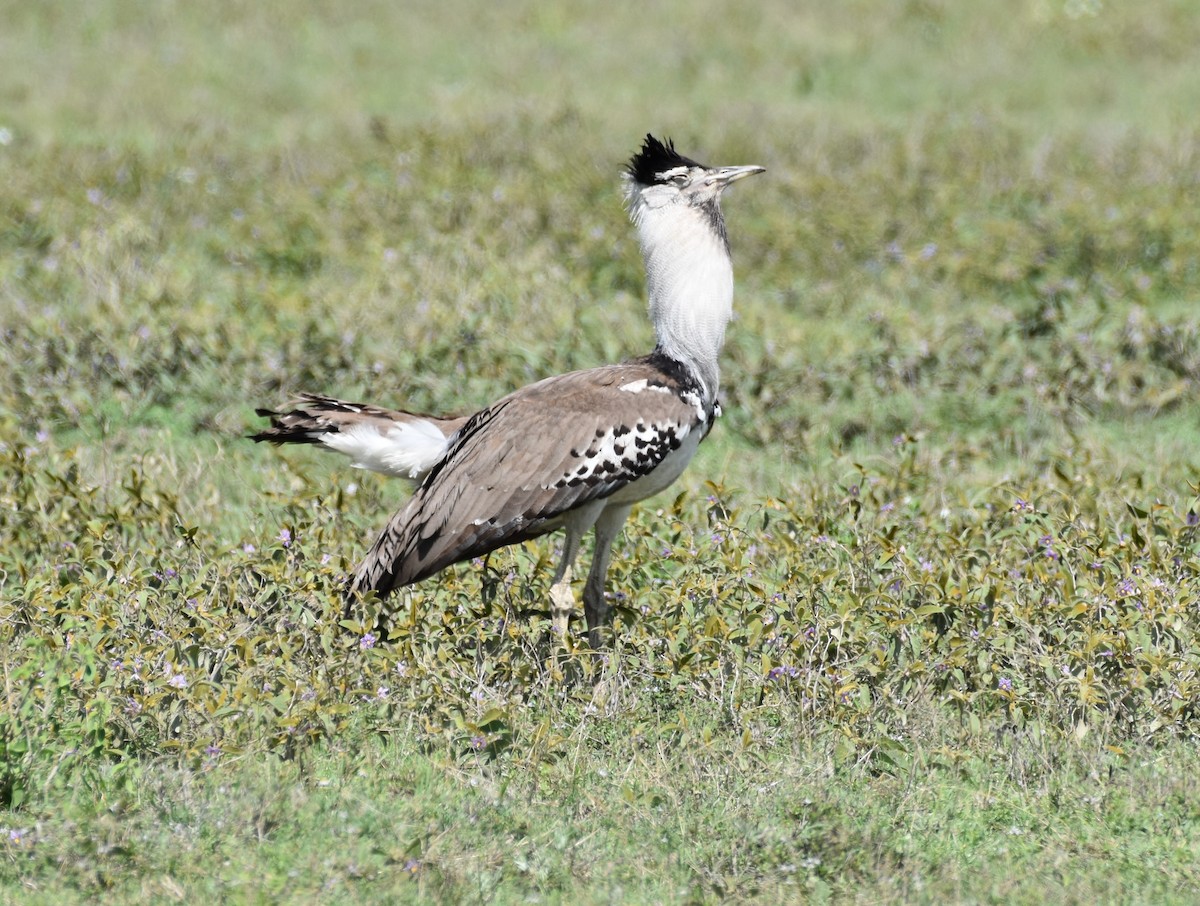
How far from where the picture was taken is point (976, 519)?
6195 mm

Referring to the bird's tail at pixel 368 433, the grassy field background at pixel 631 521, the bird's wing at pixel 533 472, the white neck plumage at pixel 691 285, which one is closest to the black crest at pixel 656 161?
the white neck plumage at pixel 691 285

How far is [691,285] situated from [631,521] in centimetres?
115

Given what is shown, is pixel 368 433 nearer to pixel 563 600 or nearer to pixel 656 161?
pixel 563 600

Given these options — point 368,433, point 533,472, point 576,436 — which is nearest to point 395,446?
point 368,433

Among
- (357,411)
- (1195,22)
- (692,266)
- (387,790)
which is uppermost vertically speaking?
(1195,22)

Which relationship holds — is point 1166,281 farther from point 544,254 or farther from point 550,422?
point 550,422

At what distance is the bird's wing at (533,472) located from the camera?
5.16 m

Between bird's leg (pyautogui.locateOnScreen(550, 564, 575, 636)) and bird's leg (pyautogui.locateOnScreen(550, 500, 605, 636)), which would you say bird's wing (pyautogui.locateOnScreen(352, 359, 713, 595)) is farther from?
bird's leg (pyautogui.locateOnScreen(550, 564, 575, 636))

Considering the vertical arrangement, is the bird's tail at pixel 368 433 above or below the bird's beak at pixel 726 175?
below

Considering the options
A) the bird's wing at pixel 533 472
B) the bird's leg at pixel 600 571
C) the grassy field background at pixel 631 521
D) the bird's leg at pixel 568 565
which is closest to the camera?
the grassy field background at pixel 631 521

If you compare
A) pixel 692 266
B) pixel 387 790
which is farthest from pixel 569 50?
pixel 387 790

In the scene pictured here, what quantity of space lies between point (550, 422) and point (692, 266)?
756 millimetres

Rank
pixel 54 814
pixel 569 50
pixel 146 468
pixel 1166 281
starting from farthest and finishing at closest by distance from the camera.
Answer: pixel 569 50 < pixel 1166 281 < pixel 146 468 < pixel 54 814

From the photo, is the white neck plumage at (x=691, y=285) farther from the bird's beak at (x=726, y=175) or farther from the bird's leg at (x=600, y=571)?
the bird's leg at (x=600, y=571)
